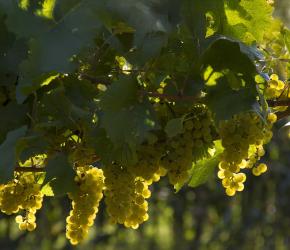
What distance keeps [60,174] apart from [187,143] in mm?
193

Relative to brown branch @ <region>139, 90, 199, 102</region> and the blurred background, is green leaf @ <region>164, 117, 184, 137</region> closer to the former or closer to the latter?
brown branch @ <region>139, 90, 199, 102</region>

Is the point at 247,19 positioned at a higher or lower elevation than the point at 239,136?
higher

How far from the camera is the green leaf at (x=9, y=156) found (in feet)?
3.42

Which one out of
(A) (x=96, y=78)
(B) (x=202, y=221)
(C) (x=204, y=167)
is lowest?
(B) (x=202, y=221)

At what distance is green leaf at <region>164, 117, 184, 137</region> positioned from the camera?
1.08 m

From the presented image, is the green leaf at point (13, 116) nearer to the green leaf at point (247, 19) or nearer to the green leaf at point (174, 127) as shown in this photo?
the green leaf at point (174, 127)

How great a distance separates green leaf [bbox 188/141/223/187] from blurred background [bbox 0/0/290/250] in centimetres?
458

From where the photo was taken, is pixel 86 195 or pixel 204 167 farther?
pixel 204 167

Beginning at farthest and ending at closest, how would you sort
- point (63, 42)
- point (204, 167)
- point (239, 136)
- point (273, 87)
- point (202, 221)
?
1. point (202, 221)
2. point (204, 167)
3. point (273, 87)
4. point (239, 136)
5. point (63, 42)

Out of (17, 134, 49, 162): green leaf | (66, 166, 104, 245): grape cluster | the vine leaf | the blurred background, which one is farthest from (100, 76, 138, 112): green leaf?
the blurred background

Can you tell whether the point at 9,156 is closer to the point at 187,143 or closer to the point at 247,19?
the point at 187,143

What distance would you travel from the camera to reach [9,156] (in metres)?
1.05

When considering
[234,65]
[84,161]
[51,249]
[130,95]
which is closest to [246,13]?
[234,65]

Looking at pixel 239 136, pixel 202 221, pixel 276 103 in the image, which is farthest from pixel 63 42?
pixel 202 221
